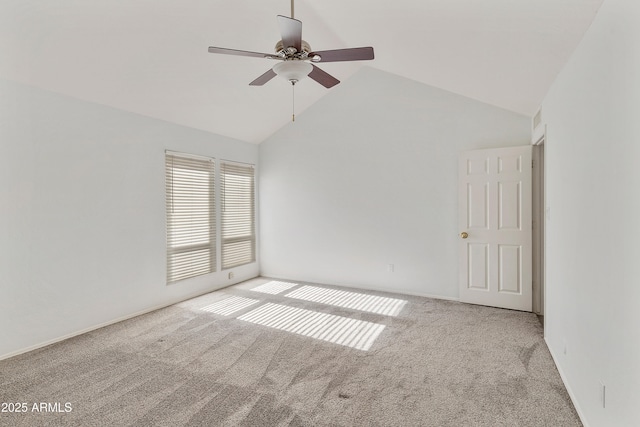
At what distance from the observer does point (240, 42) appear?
3.48m

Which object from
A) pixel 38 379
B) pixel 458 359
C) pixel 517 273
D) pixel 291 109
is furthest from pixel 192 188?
pixel 517 273

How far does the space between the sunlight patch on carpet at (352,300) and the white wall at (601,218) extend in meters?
1.90

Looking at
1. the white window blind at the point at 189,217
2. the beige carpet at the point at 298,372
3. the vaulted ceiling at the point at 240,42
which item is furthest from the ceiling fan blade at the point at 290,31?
the white window blind at the point at 189,217

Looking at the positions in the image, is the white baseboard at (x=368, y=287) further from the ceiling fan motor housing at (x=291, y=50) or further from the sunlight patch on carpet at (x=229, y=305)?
the ceiling fan motor housing at (x=291, y=50)

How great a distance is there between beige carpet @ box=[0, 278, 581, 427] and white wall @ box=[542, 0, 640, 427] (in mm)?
500

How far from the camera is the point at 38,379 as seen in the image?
2.55 meters

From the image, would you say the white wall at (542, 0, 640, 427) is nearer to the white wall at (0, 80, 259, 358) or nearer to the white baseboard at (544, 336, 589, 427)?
the white baseboard at (544, 336, 589, 427)

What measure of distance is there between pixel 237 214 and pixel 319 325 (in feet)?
8.93

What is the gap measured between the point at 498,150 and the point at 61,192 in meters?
5.03

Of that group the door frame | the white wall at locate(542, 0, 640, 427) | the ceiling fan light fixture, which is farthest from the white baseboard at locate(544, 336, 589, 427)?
the ceiling fan light fixture

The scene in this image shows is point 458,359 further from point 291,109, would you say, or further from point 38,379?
point 291,109

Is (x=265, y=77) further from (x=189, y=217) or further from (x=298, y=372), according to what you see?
(x=189, y=217)

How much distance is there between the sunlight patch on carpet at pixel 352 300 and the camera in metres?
4.19

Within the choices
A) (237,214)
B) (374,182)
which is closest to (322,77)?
(374,182)
